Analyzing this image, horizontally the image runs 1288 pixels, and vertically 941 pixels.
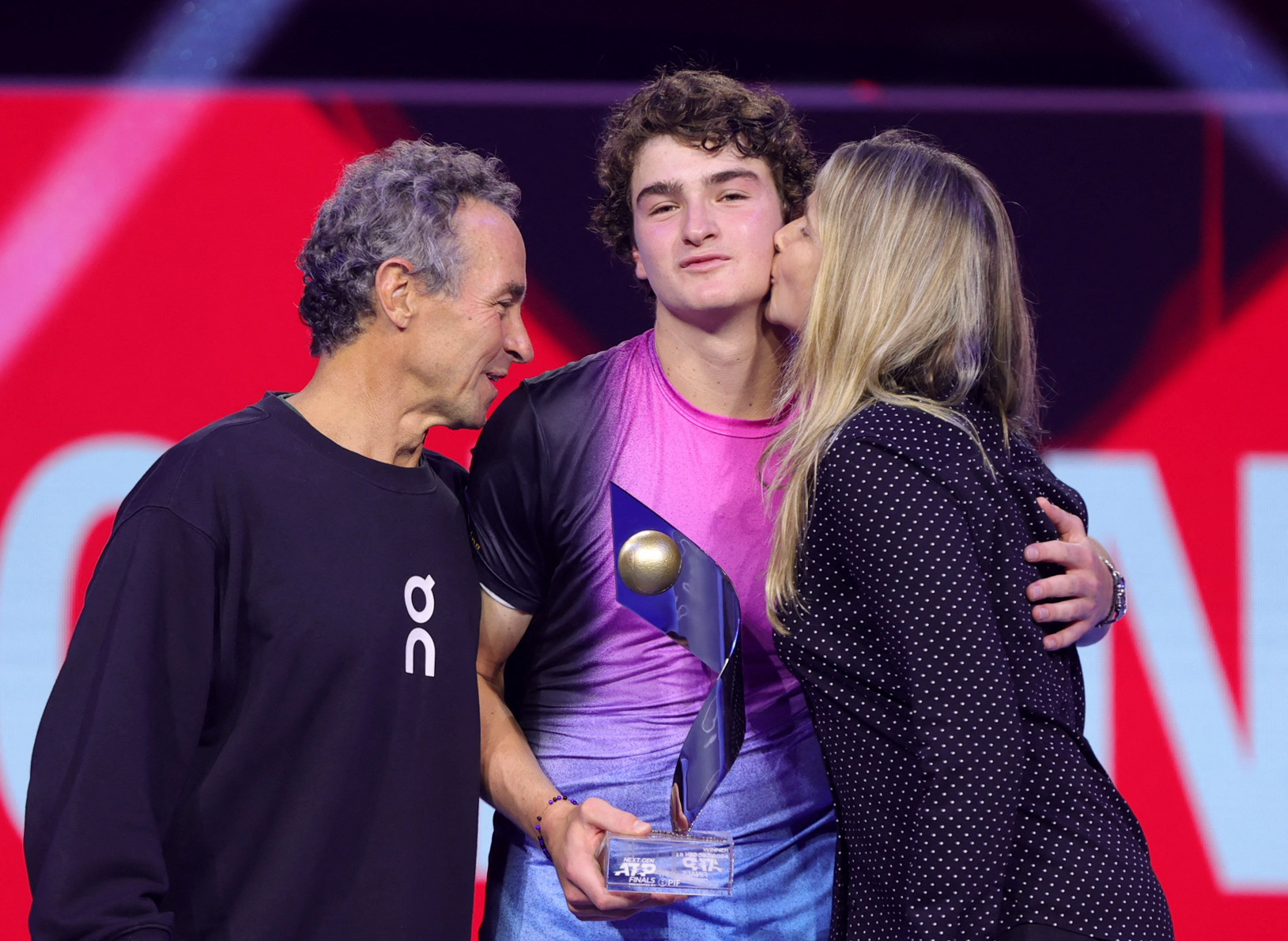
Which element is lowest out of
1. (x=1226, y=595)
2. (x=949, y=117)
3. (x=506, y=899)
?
(x=506, y=899)

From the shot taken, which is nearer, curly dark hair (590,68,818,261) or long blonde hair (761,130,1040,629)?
long blonde hair (761,130,1040,629)

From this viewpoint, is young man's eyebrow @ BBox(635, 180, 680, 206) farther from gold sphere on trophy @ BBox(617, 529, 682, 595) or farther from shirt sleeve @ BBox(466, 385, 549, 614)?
gold sphere on trophy @ BBox(617, 529, 682, 595)

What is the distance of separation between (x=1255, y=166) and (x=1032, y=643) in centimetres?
215

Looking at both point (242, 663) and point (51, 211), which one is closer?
point (242, 663)

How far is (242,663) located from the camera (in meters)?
1.53

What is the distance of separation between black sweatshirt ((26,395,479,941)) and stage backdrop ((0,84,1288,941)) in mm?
1463

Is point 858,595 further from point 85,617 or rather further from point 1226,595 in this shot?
point 1226,595

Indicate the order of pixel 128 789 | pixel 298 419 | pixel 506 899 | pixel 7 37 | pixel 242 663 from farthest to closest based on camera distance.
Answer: pixel 7 37
pixel 506 899
pixel 298 419
pixel 242 663
pixel 128 789

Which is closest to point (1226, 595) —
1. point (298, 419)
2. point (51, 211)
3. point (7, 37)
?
point (298, 419)

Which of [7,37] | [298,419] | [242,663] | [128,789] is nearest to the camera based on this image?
[128,789]

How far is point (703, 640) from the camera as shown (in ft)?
5.82

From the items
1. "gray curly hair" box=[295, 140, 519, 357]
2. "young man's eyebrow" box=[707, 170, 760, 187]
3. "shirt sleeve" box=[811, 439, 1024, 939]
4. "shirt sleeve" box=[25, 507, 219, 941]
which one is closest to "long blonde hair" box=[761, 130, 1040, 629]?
"shirt sleeve" box=[811, 439, 1024, 939]

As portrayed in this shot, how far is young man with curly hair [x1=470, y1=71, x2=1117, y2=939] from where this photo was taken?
1956mm

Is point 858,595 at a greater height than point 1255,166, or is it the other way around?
point 1255,166
